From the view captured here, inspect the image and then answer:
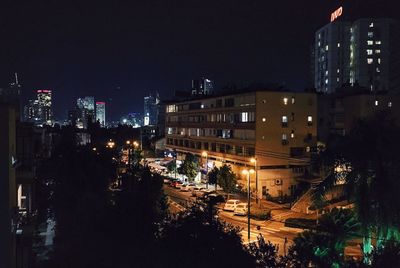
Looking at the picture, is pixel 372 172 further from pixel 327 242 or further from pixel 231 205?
pixel 231 205

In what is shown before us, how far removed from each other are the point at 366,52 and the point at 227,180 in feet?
229

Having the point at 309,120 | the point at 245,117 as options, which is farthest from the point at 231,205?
the point at 309,120

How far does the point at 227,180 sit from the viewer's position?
4791 cm

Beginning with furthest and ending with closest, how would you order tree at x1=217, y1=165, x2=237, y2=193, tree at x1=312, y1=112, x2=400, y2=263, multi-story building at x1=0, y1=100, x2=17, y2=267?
tree at x1=217, y1=165, x2=237, y2=193, tree at x1=312, y1=112, x2=400, y2=263, multi-story building at x1=0, y1=100, x2=17, y2=267

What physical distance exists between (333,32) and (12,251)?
348 feet

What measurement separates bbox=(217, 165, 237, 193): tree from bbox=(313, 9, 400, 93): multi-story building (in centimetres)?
6126

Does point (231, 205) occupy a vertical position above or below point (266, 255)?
below

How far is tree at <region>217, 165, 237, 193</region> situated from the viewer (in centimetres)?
4803

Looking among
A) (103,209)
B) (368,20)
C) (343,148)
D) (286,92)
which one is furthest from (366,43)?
(103,209)

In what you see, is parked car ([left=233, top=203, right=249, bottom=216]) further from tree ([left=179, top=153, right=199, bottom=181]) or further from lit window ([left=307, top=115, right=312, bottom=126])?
tree ([left=179, top=153, right=199, bottom=181])

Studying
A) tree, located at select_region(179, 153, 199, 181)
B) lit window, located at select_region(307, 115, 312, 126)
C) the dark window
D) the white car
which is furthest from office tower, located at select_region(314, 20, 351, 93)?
the white car

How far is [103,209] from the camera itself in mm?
19062

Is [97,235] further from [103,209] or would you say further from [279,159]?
[279,159]

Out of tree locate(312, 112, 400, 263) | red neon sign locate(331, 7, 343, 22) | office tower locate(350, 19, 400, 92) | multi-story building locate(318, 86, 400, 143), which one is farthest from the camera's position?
red neon sign locate(331, 7, 343, 22)
